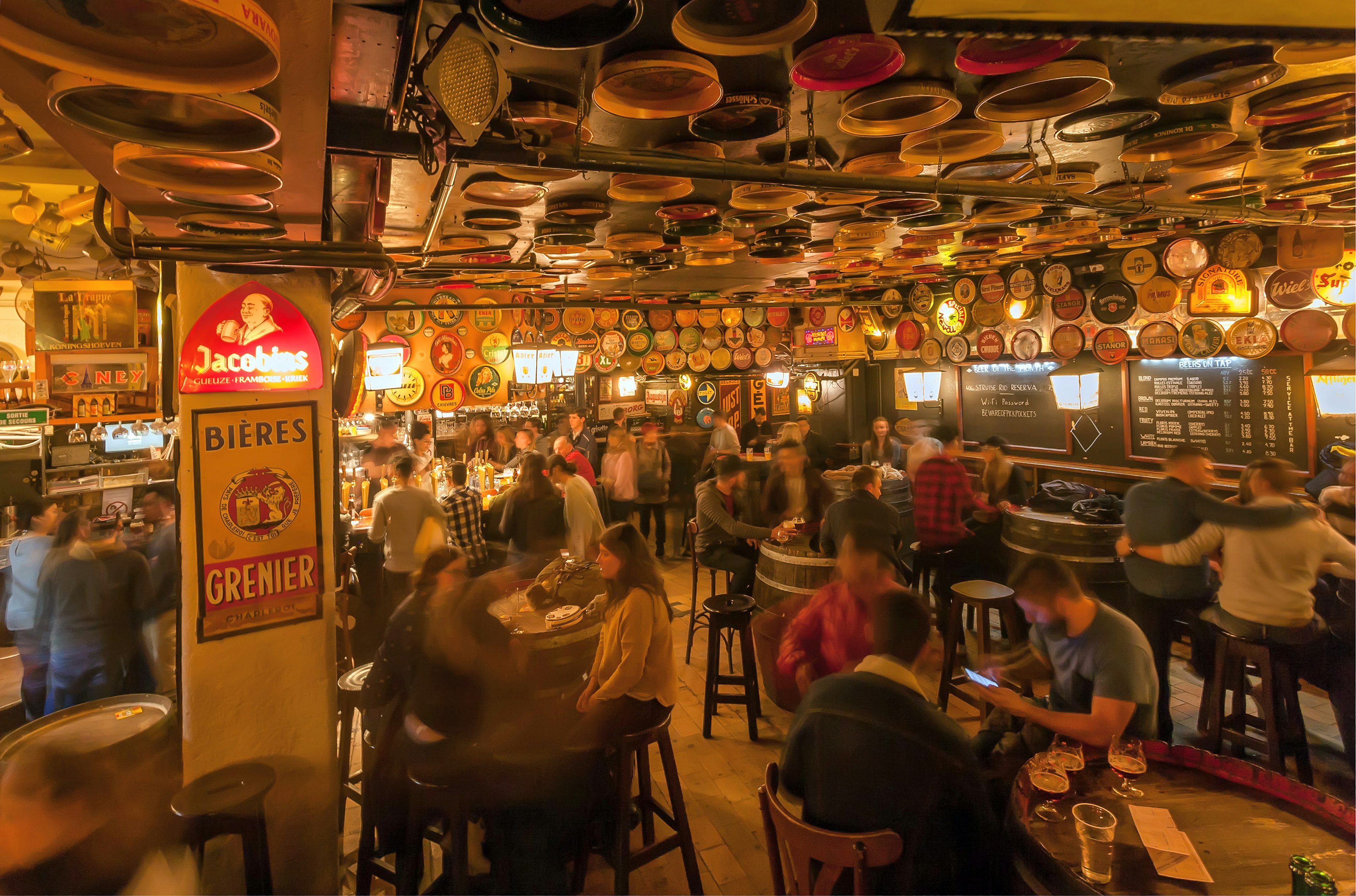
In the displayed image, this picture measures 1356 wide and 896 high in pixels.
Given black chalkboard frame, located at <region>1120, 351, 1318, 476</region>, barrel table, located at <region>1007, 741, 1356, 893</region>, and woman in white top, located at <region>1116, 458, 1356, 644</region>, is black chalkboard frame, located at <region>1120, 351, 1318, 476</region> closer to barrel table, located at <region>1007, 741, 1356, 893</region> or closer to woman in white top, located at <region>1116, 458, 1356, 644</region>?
woman in white top, located at <region>1116, 458, 1356, 644</region>

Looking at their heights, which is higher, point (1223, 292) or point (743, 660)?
point (1223, 292)

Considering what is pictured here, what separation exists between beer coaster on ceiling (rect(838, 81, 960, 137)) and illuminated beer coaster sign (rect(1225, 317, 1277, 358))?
18.7ft

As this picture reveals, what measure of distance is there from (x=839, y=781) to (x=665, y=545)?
786cm

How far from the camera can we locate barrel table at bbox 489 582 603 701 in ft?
12.2

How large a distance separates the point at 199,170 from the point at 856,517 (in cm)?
416

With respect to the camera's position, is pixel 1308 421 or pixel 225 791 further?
pixel 1308 421

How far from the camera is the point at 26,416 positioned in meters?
6.70

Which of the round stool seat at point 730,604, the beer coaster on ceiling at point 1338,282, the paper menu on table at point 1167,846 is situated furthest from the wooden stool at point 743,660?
the beer coaster on ceiling at point 1338,282

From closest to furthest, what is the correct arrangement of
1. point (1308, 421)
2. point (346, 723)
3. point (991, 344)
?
1. point (346, 723)
2. point (1308, 421)
3. point (991, 344)

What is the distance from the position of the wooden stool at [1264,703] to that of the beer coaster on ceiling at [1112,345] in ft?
16.4

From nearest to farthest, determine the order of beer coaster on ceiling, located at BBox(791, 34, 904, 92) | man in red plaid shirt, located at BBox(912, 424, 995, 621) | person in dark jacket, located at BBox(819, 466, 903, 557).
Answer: beer coaster on ceiling, located at BBox(791, 34, 904, 92), person in dark jacket, located at BBox(819, 466, 903, 557), man in red plaid shirt, located at BBox(912, 424, 995, 621)

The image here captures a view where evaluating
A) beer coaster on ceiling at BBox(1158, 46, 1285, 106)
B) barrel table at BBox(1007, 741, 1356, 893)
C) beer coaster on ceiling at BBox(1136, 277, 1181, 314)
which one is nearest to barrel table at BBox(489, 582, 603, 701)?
barrel table at BBox(1007, 741, 1356, 893)

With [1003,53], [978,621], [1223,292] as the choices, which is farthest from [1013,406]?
[1003,53]
